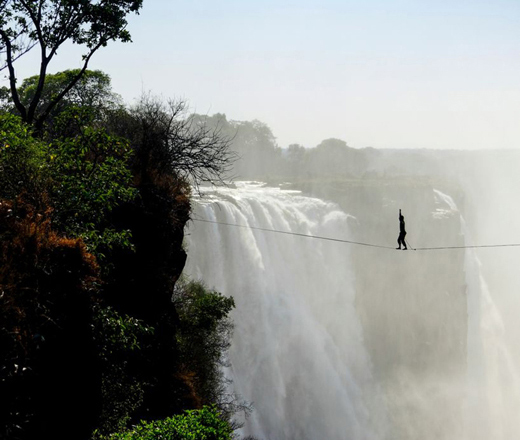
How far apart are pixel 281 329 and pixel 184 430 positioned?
21767 millimetres

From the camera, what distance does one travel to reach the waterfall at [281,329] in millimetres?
26469

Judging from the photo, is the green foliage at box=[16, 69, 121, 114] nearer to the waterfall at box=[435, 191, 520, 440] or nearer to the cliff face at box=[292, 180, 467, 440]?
the cliff face at box=[292, 180, 467, 440]

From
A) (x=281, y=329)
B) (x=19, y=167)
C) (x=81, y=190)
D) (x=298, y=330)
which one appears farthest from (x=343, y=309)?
(x=19, y=167)

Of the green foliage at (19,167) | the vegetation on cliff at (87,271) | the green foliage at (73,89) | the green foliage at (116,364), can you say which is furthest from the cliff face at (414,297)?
the green foliage at (19,167)

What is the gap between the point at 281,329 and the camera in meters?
29.7

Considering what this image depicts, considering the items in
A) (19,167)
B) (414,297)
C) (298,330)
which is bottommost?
(414,297)

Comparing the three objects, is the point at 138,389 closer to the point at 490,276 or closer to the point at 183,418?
the point at 183,418

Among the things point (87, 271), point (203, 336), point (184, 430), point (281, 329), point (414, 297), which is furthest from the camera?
point (414, 297)

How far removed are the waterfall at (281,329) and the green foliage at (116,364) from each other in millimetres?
12260

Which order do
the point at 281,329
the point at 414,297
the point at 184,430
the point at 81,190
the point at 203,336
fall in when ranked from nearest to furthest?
the point at 184,430
the point at 81,190
the point at 203,336
the point at 281,329
the point at 414,297

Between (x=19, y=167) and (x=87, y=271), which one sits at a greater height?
(x=19, y=167)

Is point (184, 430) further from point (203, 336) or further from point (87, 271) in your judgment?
point (203, 336)

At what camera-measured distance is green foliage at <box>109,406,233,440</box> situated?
8.16 metres

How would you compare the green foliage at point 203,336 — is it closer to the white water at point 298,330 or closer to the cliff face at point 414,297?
the white water at point 298,330
